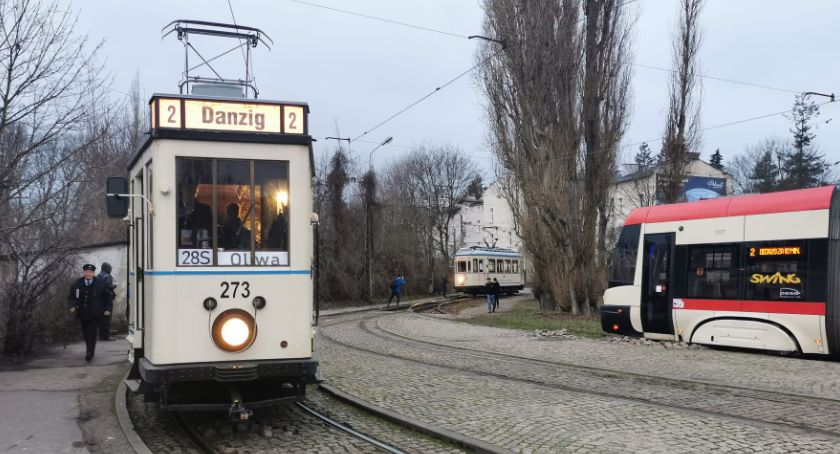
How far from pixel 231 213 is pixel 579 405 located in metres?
4.72

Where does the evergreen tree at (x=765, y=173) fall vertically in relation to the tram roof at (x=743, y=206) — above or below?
above

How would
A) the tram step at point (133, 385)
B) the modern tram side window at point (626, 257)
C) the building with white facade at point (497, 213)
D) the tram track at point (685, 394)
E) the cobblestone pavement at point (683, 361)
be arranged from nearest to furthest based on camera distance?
the tram step at point (133, 385) < the tram track at point (685, 394) < the cobblestone pavement at point (683, 361) < the modern tram side window at point (626, 257) < the building with white facade at point (497, 213)

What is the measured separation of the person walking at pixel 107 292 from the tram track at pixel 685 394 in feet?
17.8

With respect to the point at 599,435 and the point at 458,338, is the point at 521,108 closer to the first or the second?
the point at 458,338

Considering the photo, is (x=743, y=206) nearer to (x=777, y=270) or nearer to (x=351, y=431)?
(x=777, y=270)

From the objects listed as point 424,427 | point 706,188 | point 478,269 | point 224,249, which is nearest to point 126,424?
point 224,249

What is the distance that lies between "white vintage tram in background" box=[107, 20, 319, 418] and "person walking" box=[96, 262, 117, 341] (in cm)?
549

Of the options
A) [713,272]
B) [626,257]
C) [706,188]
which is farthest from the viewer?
[706,188]

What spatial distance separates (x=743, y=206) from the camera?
1327 cm

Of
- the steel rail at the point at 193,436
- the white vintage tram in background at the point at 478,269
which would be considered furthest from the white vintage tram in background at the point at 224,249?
the white vintage tram in background at the point at 478,269

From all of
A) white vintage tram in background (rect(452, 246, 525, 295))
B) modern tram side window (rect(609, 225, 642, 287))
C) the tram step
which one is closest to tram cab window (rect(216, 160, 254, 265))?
the tram step

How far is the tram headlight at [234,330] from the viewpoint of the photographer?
6.28 metres

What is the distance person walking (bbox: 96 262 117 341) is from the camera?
11.6 metres

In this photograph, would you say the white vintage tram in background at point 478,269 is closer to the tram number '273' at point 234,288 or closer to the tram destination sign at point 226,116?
the tram destination sign at point 226,116
